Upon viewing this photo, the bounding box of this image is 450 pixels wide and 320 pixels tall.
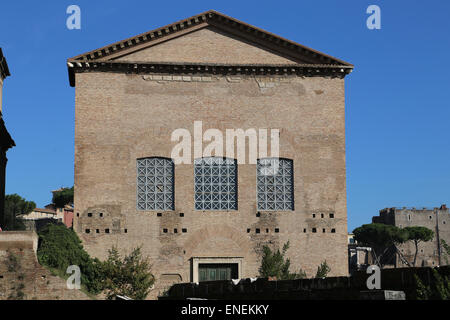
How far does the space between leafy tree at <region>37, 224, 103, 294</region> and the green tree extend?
312mm

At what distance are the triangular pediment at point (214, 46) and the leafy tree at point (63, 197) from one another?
42979 millimetres

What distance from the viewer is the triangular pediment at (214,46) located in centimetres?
2406

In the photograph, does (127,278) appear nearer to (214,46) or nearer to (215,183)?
(215,183)

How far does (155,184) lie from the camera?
2341cm

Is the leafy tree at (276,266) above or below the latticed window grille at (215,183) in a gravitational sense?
below

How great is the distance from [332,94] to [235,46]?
4.23 m

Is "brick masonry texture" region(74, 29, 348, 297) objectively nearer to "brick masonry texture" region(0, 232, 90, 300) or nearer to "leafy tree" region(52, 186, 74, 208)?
"brick masonry texture" region(0, 232, 90, 300)

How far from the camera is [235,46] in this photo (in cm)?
2461

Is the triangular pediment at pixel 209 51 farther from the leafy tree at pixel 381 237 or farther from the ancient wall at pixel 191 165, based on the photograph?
Answer: the leafy tree at pixel 381 237

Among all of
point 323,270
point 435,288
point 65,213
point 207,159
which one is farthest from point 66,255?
point 65,213

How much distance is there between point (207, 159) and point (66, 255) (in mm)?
6165

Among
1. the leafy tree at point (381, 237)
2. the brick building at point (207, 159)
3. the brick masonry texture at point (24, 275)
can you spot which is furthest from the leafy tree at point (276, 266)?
the leafy tree at point (381, 237)
